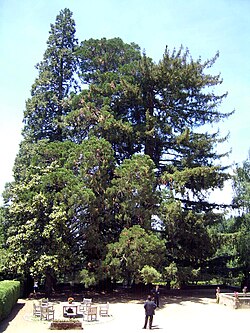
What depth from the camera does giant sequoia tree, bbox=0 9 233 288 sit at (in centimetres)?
2531

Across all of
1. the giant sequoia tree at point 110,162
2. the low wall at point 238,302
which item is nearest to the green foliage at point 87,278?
the giant sequoia tree at point 110,162

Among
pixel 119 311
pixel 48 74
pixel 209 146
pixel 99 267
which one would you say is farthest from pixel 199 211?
pixel 48 74

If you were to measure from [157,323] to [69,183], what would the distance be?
11693 millimetres

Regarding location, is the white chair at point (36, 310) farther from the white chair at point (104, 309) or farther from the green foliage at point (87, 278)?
the green foliage at point (87, 278)

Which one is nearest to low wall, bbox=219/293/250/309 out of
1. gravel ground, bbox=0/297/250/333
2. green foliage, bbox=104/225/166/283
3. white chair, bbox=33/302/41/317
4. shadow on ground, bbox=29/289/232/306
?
gravel ground, bbox=0/297/250/333

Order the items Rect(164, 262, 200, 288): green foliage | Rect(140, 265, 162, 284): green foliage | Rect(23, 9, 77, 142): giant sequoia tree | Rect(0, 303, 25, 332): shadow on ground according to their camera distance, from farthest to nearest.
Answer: Rect(23, 9, 77, 142): giant sequoia tree < Rect(164, 262, 200, 288): green foliage < Rect(140, 265, 162, 284): green foliage < Rect(0, 303, 25, 332): shadow on ground

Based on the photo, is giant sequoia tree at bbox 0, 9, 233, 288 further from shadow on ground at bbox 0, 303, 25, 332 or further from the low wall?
the low wall

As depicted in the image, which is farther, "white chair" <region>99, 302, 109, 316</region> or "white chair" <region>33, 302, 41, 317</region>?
"white chair" <region>99, 302, 109, 316</region>

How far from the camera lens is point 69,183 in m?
25.6

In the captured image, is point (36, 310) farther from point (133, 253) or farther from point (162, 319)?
point (133, 253)

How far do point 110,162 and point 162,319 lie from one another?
12.7m

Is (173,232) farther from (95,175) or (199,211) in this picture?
(95,175)

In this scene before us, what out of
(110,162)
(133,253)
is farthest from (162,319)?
(110,162)

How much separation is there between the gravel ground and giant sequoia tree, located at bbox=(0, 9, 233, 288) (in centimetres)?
351
